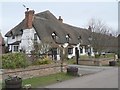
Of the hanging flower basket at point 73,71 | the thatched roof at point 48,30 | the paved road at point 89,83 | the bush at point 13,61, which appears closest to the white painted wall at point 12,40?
the thatched roof at point 48,30

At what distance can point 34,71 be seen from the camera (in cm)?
1772

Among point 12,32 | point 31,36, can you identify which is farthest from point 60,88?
point 12,32

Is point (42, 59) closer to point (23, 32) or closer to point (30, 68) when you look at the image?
point (30, 68)

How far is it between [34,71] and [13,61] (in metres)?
2.09

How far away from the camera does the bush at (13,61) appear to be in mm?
15883

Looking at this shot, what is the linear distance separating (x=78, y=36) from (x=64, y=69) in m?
30.5

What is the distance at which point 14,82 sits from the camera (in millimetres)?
12727

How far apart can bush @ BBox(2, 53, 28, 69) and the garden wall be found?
0.36 metres

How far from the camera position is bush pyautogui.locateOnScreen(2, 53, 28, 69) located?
15883mm

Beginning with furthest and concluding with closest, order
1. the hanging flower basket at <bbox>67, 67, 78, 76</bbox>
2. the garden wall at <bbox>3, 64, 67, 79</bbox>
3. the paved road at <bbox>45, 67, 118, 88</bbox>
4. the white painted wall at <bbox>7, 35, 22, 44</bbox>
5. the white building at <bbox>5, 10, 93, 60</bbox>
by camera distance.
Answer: the white painted wall at <bbox>7, 35, 22, 44</bbox>
the white building at <bbox>5, 10, 93, 60</bbox>
the hanging flower basket at <bbox>67, 67, 78, 76</bbox>
the garden wall at <bbox>3, 64, 67, 79</bbox>
the paved road at <bbox>45, 67, 118, 88</bbox>

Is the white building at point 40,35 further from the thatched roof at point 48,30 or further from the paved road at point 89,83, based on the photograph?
the paved road at point 89,83

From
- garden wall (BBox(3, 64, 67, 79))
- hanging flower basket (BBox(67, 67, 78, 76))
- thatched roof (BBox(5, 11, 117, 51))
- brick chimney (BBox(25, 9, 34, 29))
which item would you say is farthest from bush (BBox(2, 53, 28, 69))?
brick chimney (BBox(25, 9, 34, 29))

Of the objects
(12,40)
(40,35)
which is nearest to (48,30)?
(40,35)

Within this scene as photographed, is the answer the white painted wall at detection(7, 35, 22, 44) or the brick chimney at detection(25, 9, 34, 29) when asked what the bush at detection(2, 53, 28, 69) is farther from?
the white painted wall at detection(7, 35, 22, 44)
